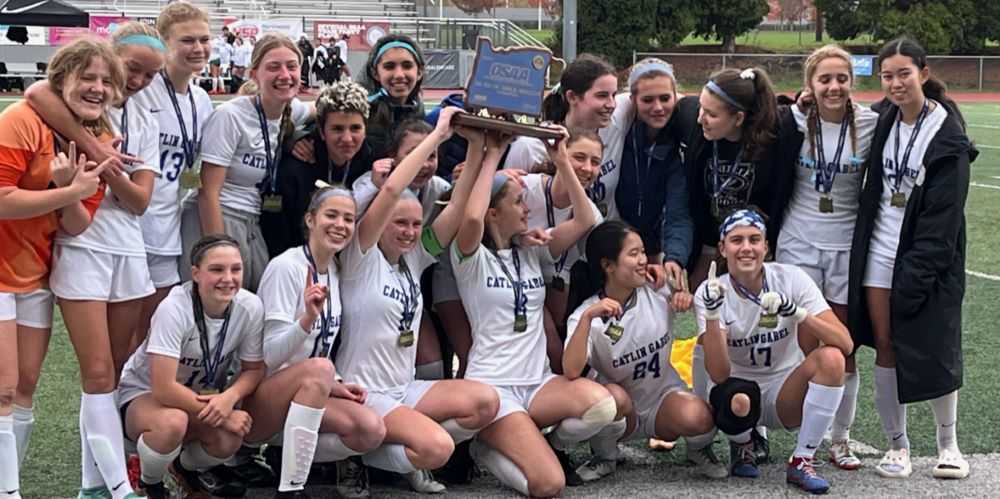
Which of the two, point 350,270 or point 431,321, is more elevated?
point 350,270

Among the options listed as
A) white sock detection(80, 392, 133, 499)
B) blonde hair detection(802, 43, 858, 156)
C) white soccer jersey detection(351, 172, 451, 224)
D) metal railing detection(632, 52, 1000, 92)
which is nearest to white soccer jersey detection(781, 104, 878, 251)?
blonde hair detection(802, 43, 858, 156)

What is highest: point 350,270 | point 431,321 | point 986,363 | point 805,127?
point 805,127

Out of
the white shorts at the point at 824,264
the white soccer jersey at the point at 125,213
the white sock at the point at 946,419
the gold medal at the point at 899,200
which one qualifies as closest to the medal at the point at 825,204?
the white shorts at the point at 824,264

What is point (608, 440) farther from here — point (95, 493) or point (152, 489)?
point (95, 493)

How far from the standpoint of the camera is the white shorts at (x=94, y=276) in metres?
3.80


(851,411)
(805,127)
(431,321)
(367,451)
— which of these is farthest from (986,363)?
(367,451)

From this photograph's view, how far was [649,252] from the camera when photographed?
4863 millimetres

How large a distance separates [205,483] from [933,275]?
2809mm

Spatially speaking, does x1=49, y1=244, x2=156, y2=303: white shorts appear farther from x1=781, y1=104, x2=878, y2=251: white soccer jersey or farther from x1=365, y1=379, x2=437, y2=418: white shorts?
x1=781, y1=104, x2=878, y2=251: white soccer jersey

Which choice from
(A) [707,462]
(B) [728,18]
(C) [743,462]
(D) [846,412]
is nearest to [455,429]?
(A) [707,462]

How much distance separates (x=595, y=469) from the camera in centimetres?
441

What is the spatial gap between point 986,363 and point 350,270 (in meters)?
3.78

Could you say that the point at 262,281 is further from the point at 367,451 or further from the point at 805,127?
the point at 805,127

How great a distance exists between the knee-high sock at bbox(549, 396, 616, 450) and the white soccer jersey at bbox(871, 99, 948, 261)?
1.23 m
